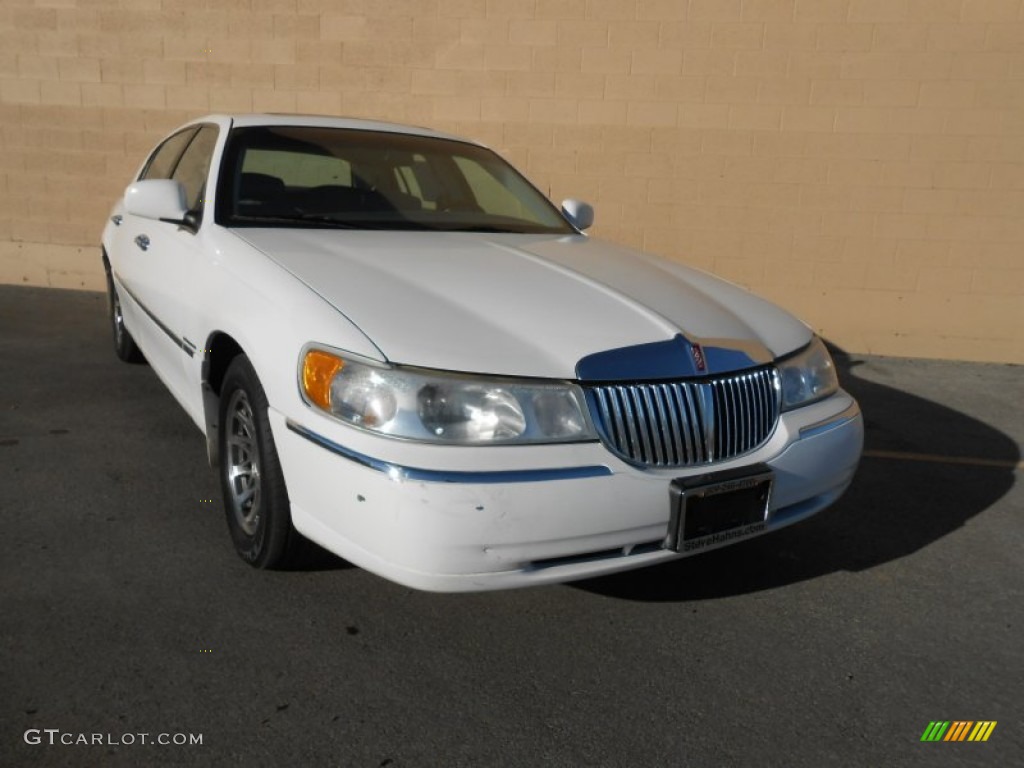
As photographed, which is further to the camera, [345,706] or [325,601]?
[325,601]

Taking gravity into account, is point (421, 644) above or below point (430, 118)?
below

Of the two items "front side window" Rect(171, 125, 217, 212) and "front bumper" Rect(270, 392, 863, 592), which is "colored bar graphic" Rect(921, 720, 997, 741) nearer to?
"front bumper" Rect(270, 392, 863, 592)

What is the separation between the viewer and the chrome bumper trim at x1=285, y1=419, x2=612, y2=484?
2.20m

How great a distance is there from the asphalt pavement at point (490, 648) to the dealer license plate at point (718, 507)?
0.37m

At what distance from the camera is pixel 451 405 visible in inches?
88.8

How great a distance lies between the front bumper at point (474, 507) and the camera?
7.24ft

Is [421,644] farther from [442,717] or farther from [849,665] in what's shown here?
[849,665]

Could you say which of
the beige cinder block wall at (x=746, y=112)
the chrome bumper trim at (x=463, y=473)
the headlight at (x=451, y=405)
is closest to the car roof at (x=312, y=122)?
the headlight at (x=451, y=405)

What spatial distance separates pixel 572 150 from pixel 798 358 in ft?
16.7

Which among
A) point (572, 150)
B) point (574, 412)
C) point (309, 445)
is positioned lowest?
point (309, 445)

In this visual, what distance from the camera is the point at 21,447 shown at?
4.08m

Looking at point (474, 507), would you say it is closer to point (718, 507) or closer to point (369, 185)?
point (718, 507)

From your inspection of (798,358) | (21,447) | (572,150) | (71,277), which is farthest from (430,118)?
(798,358)

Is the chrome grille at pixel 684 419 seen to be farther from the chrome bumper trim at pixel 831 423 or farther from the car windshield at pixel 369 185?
the car windshield at pixel 369 185
